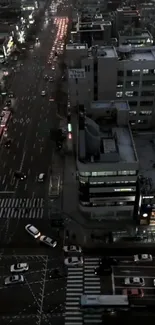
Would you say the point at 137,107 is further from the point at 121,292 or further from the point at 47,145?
the point at 121,292

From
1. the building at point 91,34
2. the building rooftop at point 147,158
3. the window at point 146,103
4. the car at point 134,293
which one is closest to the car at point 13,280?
the car at point 134,293

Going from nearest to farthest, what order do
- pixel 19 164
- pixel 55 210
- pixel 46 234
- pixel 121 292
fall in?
pixel 121 292 < pixel 46 234 < pixel 55 210 < pixel 19 164

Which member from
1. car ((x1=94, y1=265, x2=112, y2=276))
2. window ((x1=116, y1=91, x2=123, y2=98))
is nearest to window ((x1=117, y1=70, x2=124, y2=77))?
window ((x1=116, y1=91, x2=123, y2=98))

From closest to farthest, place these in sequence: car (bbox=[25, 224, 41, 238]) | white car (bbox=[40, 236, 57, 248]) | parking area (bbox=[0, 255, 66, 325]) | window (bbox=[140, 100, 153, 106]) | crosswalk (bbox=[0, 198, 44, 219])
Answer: parking area (bbox=[0, 255, 66, 325]) → white car (bbox=[40, 236, 57, 248]) → car (bbox=[25, 224, 41, 238]) → crosswalk (bbox=[0, 198, 44, 219]) → window (bbox=[140, 100, 153, 106])

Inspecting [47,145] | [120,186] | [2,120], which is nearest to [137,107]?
[47,145]

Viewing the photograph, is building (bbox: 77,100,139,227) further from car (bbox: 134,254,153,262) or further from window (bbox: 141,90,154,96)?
window (bbox: 141,90,154,96)

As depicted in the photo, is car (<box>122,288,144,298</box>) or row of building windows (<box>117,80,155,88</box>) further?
row of building windows (<box>117,80,155,88</box>)
